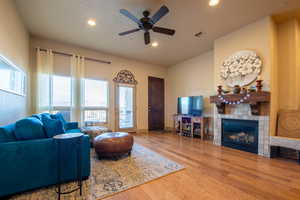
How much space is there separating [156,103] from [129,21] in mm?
3769

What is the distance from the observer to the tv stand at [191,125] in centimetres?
435

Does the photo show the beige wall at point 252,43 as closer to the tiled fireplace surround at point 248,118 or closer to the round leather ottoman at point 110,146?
the tiled fireplace surround at point 248,118

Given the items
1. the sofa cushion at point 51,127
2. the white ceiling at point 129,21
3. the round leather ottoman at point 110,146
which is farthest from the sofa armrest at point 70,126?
the white ceiling at point 129,21

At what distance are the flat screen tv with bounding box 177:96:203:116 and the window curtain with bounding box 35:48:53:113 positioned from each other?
14.1 feet

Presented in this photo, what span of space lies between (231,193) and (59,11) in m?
4.26

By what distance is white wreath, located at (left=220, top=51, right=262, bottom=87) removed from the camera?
2977mm

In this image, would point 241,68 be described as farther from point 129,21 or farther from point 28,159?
point 28,159

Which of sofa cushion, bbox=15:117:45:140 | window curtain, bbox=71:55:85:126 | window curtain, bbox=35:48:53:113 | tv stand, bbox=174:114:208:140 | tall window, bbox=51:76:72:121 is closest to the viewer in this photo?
sofa cushion, bbox=15:117:45:140

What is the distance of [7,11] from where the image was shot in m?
2.25

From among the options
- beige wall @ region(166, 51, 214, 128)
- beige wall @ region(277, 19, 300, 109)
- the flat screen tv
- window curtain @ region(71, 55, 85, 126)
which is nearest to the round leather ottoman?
window curtain @ region(71, 55, 85, 126)

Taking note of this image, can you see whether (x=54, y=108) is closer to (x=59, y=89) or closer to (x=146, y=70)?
(x=59, y=89)

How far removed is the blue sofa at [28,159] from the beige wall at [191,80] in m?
4.29

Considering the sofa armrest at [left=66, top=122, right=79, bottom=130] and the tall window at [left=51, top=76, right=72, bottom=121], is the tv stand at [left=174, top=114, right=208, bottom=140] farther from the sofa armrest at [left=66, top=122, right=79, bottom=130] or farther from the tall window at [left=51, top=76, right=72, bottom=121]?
the tall window at [left=51, top=76, right=72, bottom=121]

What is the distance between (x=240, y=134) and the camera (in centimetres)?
326
